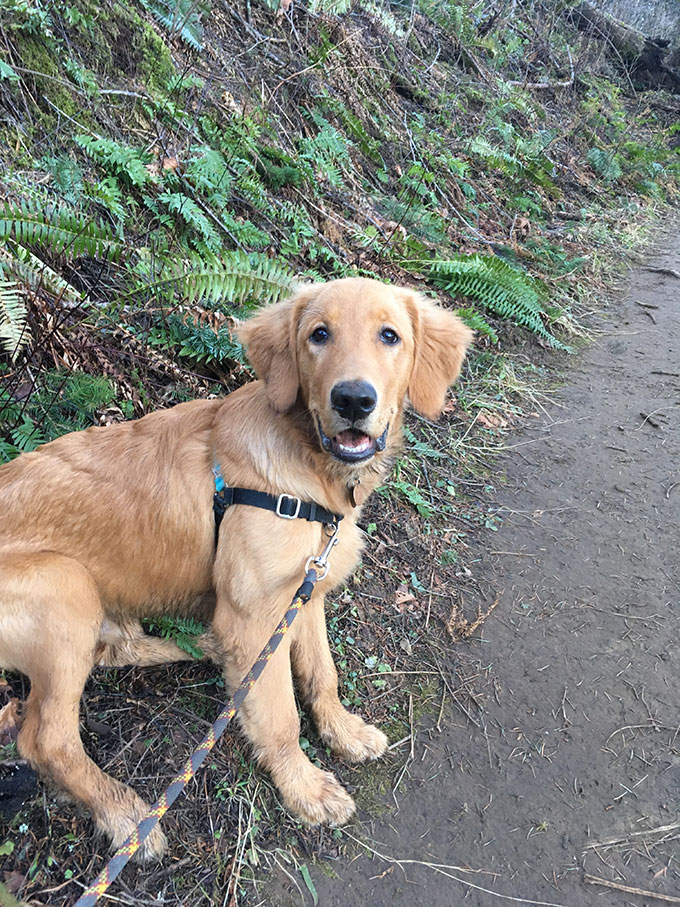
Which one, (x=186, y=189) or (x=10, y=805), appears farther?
(x=186, y=189)

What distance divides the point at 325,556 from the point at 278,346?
3.54 ft

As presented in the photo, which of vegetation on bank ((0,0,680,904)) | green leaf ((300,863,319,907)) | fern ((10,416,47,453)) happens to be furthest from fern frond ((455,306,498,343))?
green leaf ((300,863,319,907))

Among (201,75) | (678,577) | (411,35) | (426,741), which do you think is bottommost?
(426,741)

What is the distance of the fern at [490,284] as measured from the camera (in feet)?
21.1

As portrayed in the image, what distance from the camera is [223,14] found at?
287 inches

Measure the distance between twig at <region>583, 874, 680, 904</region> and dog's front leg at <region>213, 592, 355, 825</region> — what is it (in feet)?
3.49

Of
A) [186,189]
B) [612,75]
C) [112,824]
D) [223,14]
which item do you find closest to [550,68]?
[612,75]

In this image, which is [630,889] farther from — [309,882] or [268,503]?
[268,503]

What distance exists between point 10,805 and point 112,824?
0.43 metres

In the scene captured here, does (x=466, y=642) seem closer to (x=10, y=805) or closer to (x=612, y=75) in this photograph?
(x=10, y=805)

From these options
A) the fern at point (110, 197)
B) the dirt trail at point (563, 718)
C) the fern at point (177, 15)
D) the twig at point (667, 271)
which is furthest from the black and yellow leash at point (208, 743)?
the twig at point (667, 271)

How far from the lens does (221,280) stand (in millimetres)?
4102

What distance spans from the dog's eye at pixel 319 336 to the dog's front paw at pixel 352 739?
190 cm

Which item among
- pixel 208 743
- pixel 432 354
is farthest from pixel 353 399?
pixel 208 743
